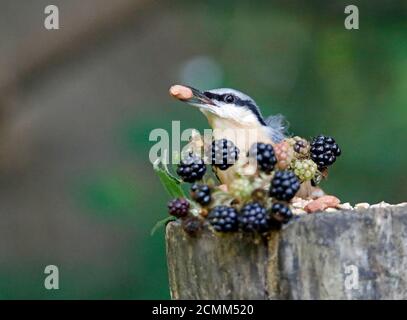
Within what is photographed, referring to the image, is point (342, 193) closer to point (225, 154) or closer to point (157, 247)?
point (157, 247)

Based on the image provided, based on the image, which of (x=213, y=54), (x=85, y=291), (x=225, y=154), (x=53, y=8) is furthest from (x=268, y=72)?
(x=225, y=154)

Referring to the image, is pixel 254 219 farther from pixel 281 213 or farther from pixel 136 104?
pixel 136 104

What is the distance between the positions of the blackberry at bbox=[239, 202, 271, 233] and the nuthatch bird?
631mm

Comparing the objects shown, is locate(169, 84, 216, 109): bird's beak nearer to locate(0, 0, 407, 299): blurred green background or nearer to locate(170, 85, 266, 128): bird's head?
locate(170, 85, 266, 128): bird's head

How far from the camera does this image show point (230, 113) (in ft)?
11.4

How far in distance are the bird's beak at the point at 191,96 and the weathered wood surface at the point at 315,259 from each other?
→ 660 millimetres

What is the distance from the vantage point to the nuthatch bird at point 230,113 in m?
3.40

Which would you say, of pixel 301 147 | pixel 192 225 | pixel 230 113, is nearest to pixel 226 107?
pixel 230 113

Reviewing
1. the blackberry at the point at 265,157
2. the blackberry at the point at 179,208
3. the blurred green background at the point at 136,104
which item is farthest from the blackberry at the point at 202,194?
the blurred green background at the point at 136,104

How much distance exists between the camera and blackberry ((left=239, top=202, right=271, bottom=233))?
274 cm

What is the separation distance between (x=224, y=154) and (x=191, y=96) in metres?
0.47

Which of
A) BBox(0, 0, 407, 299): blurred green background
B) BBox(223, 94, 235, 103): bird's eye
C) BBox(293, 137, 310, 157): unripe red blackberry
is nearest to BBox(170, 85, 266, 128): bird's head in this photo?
BBox(223, 94, 235, 103): bird's eye

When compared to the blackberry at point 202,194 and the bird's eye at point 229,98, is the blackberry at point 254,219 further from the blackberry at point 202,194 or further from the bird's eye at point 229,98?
the bird's eye at point 229,98

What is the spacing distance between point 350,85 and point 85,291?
217 centimetres
